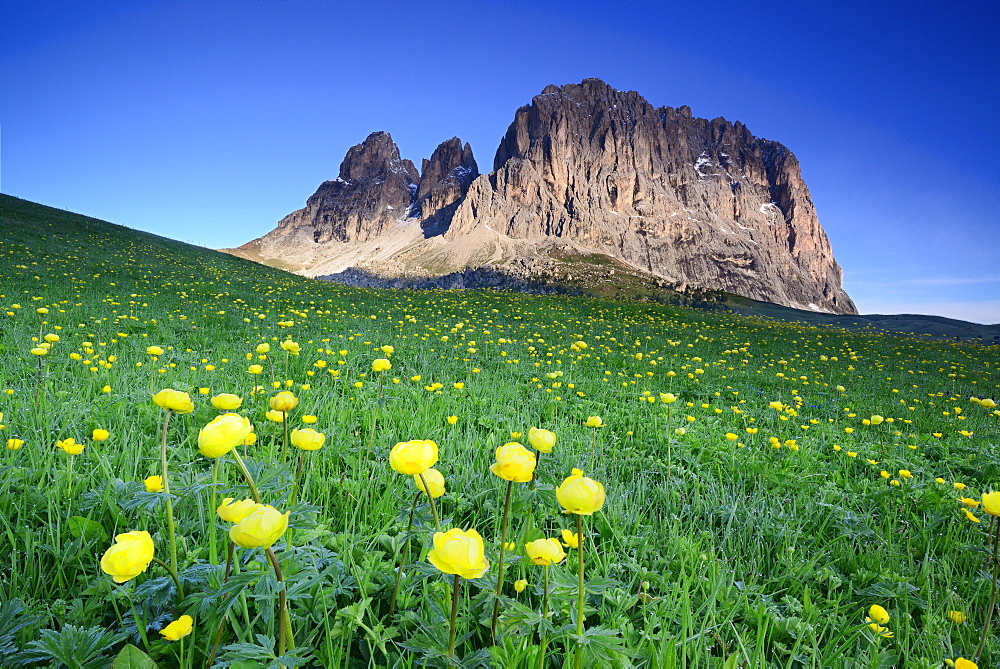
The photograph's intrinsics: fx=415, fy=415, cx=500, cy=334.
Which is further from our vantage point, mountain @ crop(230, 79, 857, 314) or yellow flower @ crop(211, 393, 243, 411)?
mountain @ crop(230, 79, 857, 314)

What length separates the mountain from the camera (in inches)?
5084

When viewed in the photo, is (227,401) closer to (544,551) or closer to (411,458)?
(411,458)

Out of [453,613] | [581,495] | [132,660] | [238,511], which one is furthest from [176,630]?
[581,495]

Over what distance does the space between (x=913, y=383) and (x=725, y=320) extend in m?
7.46

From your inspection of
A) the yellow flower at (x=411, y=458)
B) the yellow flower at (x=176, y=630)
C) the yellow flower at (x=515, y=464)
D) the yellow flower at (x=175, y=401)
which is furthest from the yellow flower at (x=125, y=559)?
the yellow flower at (x=515, y=464)

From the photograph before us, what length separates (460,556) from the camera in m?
0.85

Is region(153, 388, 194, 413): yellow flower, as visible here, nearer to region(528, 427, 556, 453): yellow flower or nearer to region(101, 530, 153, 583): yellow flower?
region(101, 530, 153, 583): yellow flower

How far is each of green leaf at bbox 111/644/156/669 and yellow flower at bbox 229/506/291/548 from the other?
49cm

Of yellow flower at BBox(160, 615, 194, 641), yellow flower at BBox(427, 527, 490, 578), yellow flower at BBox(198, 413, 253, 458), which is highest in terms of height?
yellow flower at BBox(198, 413, 253, 458)

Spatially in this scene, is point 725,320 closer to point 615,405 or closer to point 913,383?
point 913,383

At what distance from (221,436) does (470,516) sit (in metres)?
1.27

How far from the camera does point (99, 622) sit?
4.01ft

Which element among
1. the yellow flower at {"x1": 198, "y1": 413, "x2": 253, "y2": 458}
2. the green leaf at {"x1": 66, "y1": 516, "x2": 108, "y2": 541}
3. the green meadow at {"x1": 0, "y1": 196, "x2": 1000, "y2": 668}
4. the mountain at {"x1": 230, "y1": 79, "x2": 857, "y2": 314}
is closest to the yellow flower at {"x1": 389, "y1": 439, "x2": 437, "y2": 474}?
the green meadow at {"x1": 0, "y1": 196, "x2": 1000, "y2": 668}

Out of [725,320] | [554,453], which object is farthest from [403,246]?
[554,453]
